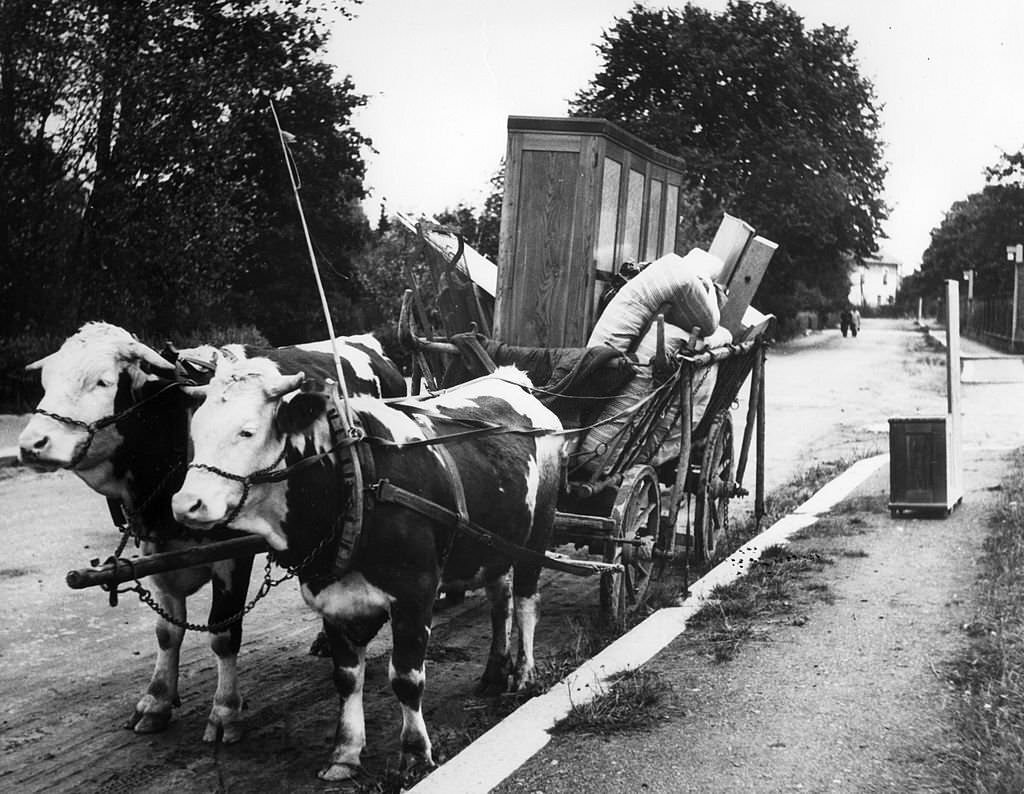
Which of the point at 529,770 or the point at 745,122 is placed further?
the point at 745,122

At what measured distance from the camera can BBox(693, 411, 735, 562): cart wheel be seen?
8398mm

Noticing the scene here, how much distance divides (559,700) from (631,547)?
1.66 meters

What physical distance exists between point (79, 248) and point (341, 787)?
13963 mm

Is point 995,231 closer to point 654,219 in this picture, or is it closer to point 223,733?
point 654,219

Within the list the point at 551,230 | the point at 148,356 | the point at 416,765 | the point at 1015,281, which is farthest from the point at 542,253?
the point at 1015,281

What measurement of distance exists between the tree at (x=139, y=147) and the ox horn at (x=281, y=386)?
33.3 ft

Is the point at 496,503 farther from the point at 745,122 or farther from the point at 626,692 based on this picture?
the point at 745,122

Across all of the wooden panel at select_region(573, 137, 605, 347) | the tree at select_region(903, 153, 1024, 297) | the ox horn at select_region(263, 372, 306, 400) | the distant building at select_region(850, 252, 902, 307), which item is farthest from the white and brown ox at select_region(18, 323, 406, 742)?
the distant building at select_region(850, 252, 902, 307)

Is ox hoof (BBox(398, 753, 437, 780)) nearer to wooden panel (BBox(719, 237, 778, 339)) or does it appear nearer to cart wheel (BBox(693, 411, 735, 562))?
cart wheel (BBox(693, 411, 735, 562))

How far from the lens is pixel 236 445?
13.8 ft

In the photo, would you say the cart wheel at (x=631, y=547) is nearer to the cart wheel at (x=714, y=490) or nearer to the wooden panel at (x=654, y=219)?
the cart wheel at (x=714, y=490)

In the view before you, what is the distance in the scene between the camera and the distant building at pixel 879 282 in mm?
127250

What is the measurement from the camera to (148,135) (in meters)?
15.9

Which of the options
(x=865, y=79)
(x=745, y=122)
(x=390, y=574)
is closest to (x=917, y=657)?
(x=390, y=574)
